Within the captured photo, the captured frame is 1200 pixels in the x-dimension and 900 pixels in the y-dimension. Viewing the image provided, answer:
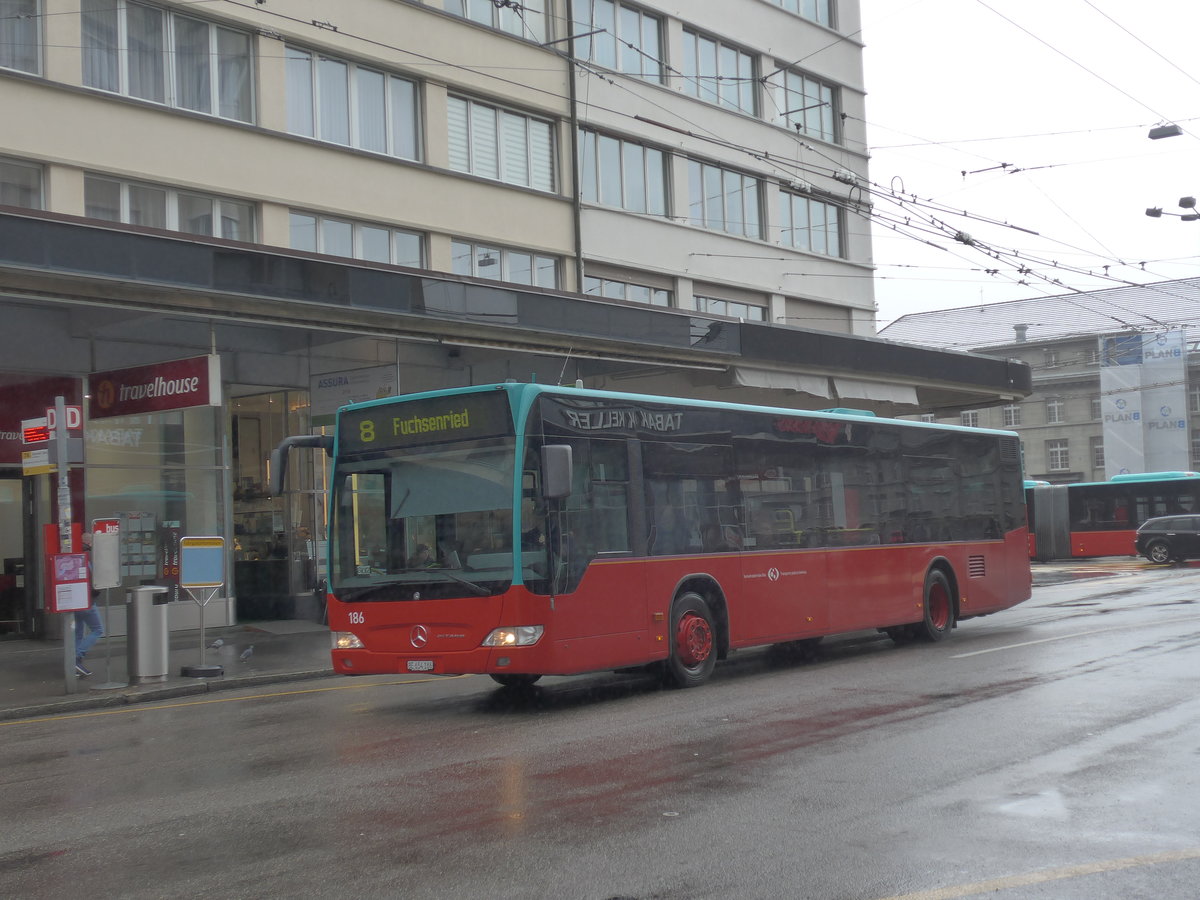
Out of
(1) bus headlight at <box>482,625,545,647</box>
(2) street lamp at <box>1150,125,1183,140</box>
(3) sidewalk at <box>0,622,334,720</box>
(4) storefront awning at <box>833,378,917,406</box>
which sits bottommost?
(3) sidewalk at <box>0,622,334,720</box>

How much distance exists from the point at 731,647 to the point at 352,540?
401 centimetres

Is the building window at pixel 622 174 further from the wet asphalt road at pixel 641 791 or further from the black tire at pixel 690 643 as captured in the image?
the wet asphalt road at pixel 641 791

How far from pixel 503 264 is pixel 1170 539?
24506mm

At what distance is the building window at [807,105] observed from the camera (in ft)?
113

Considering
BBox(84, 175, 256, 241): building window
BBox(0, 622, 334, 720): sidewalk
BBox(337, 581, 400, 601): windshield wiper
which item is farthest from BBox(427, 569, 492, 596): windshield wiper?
BBox(84, 175, 256, 241): building window

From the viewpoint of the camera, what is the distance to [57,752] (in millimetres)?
10109

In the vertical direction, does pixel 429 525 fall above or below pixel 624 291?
below

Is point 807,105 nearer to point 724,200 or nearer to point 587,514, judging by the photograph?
point 724,200

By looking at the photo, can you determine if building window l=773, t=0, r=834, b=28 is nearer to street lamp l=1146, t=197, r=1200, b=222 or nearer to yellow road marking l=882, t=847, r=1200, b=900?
street lamp l=1146, t=197, r=1200, b=222

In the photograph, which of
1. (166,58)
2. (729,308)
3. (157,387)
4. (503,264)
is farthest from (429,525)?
(729,308)

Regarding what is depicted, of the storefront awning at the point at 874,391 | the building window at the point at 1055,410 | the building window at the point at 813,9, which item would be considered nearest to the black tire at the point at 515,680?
the storefront awning at the point at 874,391

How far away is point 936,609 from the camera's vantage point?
54.6 ft

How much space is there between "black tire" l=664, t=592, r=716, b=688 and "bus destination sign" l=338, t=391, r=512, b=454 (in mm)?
2675

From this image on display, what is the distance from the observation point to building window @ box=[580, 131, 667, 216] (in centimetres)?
2811
